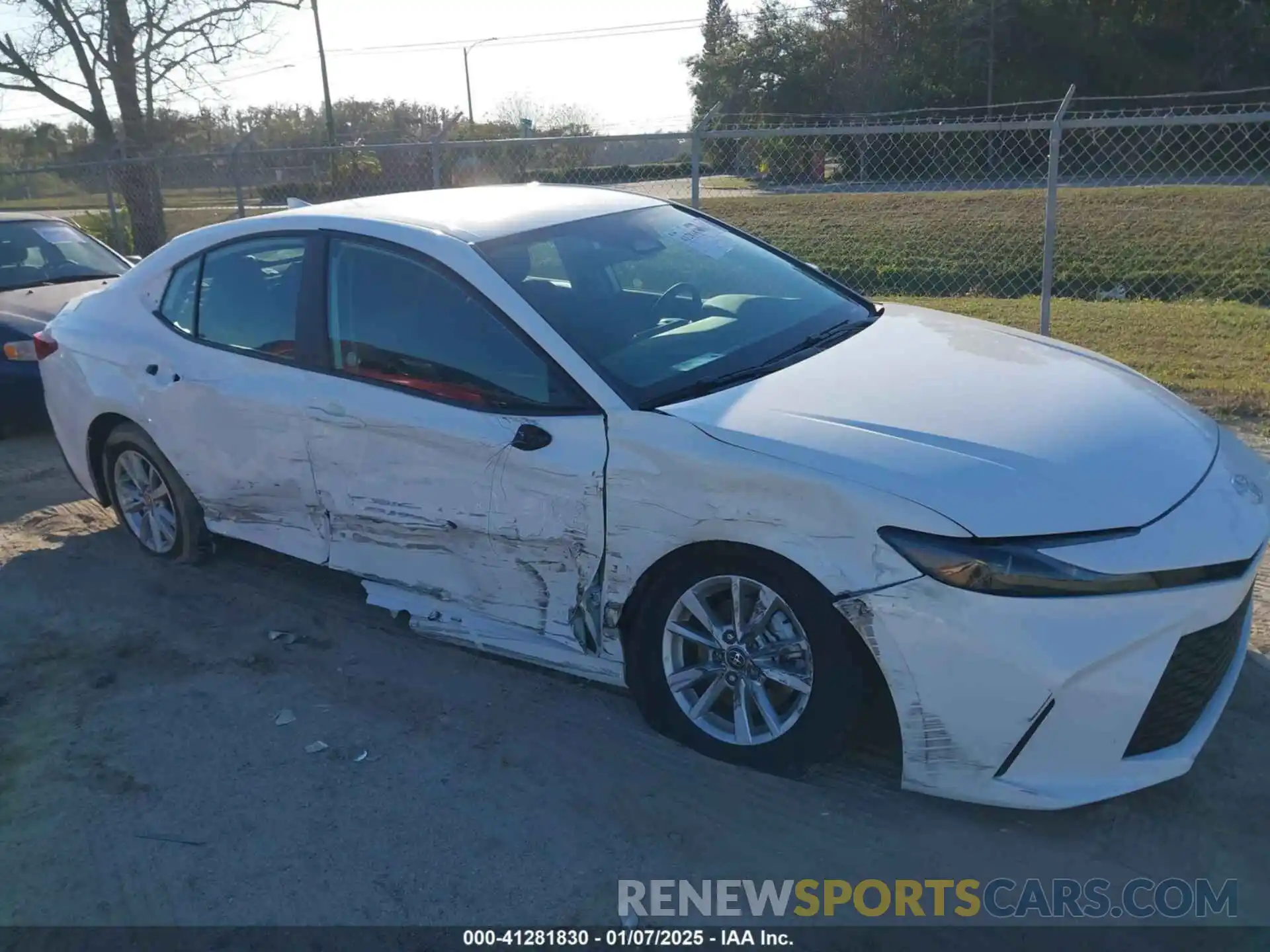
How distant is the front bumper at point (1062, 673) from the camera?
277 cm

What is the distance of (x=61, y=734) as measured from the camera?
3830 mm

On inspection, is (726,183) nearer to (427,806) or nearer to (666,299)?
(666,299)

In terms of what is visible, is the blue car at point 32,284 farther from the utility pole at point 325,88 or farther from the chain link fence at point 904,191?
the utility pole at point 325,88

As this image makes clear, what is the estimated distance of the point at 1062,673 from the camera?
275cm

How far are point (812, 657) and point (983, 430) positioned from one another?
0.83m

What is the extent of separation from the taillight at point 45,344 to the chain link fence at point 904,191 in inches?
183

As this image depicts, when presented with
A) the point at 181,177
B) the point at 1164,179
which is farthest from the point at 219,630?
the point at 1164,179

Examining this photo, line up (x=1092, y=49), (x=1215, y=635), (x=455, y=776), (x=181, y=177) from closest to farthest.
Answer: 1. (x=1215, y=635)
2. (x=455, y=776)
3. (x=181, y=177)
4. (x=1092, y=49)

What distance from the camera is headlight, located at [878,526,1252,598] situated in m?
2.78

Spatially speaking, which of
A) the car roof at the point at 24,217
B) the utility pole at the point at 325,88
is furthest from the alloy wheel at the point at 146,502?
the utility pole at the point at 325,88

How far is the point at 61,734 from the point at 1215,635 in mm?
3736

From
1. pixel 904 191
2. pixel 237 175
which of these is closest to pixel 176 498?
pixel 237 175

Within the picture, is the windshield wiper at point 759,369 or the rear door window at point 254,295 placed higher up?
the rear door window at point 254,295

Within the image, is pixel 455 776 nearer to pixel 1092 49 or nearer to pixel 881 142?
pixel 881 142
